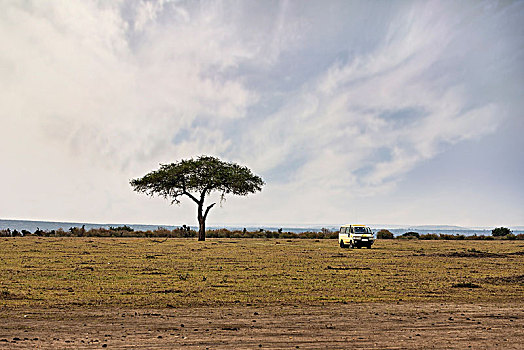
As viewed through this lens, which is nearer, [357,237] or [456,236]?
[357,237]

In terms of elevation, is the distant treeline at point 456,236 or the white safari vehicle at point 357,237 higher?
the distant treeline at point 456,236

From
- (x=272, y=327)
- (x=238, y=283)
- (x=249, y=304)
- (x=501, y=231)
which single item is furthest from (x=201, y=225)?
(x=501, y=231)

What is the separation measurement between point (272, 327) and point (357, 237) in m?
31.6

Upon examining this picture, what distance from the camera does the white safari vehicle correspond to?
40.4 m

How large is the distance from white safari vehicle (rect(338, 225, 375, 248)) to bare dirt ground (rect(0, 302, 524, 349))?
28115mm

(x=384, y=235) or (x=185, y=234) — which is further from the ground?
(x=185, y=234)

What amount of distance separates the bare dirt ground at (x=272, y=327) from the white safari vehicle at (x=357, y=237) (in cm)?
2811

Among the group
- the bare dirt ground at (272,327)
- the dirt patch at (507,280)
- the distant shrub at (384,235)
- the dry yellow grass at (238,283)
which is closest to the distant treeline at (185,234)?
the distant shrub at (384,235)

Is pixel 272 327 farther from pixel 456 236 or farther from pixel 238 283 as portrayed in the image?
pixel 456 236

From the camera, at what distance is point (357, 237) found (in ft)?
132

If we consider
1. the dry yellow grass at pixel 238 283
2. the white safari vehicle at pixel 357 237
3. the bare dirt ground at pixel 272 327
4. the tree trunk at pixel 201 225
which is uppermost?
the tree trunk at pixel 201 225

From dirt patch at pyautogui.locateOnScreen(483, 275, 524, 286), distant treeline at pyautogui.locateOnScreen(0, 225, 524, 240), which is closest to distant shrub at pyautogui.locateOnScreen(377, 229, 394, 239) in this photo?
distant treeline at pyautogui.locateOnScreen(0, 225, 524, 240)

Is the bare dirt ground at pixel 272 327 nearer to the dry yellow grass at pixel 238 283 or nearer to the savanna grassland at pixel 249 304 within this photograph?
the savanna grassland at pixel 249 304

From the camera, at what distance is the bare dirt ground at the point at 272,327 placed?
27.9 feet
